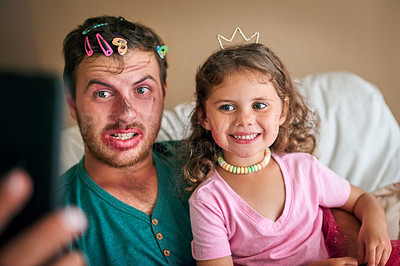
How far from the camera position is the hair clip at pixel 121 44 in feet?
2.40

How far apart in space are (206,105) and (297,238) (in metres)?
0.38

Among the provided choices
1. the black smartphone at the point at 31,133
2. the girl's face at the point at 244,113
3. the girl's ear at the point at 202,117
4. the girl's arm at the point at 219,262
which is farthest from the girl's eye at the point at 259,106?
the black smartphone at the point at 31,133

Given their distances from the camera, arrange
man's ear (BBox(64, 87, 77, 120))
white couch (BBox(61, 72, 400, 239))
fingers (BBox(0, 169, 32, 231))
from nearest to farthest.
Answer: fingers (BBox(0, 169, 32, 231))
man's ear (BBox(64, 87, 77, 120))
white couch (BBox(61, 72, 400, 239))

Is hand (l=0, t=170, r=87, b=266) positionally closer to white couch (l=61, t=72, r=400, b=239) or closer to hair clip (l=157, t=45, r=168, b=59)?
hair clip (l=157, t=45, r=168, b=59)

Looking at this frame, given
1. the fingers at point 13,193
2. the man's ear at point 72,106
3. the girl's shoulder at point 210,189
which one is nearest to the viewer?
the fingers at point 13,193

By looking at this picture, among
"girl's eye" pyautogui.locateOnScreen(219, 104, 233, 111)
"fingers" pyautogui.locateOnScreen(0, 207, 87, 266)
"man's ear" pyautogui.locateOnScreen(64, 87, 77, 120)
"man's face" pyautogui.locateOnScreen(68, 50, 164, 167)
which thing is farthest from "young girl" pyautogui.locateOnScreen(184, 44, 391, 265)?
"fingers" pyautogui.locateOnScreen(0, 207, 87, 266)

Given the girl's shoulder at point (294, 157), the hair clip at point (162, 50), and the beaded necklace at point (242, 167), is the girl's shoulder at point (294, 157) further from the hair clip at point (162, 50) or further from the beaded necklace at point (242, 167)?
the hair clip at point (162, 50)

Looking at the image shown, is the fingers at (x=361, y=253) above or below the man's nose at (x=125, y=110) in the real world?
below

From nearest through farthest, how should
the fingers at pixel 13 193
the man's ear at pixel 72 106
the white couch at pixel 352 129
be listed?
the fingers at pixel 13 193
the man's ear at pixel 72 106
the white couch at pixel 352 129

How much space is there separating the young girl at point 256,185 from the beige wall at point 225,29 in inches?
3.4

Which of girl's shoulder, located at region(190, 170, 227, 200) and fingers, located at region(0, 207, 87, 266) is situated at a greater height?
fingers, located at region(0, 207, 87, 266)

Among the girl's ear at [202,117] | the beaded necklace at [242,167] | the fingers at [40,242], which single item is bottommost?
the beaded necklace at [242,167]

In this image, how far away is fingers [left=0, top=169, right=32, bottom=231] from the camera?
351 millimetres

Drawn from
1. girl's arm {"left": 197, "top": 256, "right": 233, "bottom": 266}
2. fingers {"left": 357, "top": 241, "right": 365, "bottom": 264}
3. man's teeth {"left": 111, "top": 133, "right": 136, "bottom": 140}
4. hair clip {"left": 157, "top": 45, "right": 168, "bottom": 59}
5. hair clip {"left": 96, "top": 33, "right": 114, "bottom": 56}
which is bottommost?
girl's arm {"left": 197, "top": 256, "right": 233, "bottom": 266}
